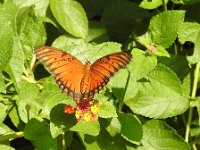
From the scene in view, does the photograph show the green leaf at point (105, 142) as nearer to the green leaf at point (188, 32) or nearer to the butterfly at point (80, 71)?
the butterfly at point (80, 71)

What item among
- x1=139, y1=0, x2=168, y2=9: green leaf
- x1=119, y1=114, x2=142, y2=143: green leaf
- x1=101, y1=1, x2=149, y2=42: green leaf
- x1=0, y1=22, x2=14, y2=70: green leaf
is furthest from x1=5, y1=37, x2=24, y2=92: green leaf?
x1=101, y1=1, x2=149, y2=42: green leaf

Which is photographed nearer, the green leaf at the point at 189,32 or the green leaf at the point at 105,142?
the green leaf at the point at 105,142

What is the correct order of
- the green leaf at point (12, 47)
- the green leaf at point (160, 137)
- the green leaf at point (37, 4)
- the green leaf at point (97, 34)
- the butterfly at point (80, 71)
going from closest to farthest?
1. the butterfly at point (80, 71)
2. the green leaf at point (12, 47)
3. the green leaf at point (160, 137)
4. the green leaf at point (37, 4)
5. the green leaf at point (97, 34)

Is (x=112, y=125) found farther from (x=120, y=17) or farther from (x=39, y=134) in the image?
(x=120, y=17)

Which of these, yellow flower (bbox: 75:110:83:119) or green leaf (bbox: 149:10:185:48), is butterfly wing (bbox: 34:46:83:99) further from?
green leaf (bbox: 149:10:185:48)

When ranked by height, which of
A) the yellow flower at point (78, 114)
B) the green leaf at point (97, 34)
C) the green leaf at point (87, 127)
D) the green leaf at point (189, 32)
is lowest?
the green leaf at point (87, 127)

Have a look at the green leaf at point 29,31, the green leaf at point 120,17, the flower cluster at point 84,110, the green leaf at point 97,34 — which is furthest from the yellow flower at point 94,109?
the green leaf at point 120,17

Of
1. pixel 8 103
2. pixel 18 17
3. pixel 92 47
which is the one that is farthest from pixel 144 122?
pixel 18 17

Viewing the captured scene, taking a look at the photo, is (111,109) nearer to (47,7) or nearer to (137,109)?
(137,109)
